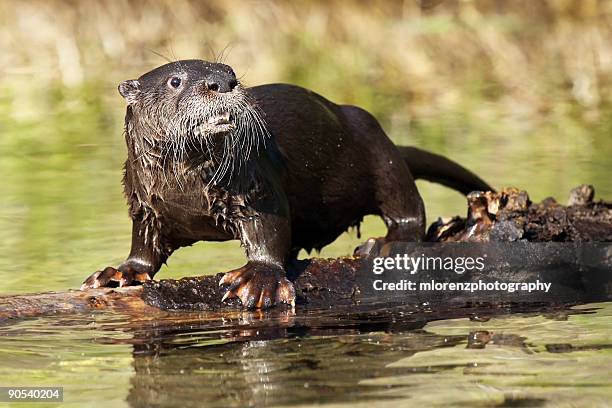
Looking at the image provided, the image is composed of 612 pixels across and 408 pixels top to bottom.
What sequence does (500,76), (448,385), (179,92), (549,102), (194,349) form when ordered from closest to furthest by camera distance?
(448,385)
(194,349)
(179,92)
(549,102)
(500,76)

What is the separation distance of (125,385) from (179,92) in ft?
3.63

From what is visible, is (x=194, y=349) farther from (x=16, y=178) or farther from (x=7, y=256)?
(x=16, y=178)

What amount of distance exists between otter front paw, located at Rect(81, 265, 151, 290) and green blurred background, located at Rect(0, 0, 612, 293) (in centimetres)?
56

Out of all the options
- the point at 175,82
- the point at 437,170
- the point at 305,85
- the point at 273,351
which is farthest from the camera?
the point at 305,85

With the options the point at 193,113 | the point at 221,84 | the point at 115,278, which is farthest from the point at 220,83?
the point at 115,278

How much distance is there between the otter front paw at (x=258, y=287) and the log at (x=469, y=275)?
4cm

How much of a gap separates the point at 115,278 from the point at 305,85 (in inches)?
238

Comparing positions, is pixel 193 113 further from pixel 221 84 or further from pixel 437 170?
pixel 437 170

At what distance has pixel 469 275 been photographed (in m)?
4.80

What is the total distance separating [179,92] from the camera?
4598mm

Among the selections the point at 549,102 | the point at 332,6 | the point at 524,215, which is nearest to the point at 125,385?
the point at 524,215

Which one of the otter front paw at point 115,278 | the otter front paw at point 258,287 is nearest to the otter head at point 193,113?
the otter front paw at point 258,287

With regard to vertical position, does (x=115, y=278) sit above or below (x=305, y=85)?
below

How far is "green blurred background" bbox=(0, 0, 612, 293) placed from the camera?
268 inches
